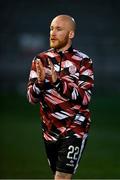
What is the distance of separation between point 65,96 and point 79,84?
4.3 inches

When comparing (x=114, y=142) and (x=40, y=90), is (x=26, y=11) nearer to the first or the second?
(x=114, y=142)

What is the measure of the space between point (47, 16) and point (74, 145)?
3.23 meters

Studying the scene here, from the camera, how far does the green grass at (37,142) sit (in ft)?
25.7

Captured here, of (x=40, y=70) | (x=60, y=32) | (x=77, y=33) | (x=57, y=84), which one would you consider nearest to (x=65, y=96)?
(x=57, y=84)

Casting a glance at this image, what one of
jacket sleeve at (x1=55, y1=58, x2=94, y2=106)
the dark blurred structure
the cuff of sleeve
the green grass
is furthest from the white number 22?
the dark blurred structure

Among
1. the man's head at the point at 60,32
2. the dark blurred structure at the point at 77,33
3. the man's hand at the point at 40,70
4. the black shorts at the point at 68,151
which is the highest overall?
the man's head at the point at 60,32

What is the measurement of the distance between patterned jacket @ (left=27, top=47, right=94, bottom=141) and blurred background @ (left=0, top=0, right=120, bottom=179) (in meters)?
2.86

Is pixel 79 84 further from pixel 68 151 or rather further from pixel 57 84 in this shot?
pixel 68 151

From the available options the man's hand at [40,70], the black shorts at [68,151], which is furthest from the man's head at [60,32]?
the black shorts at [68,151]

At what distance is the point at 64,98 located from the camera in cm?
502

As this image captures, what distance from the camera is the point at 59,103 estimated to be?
16.6ft

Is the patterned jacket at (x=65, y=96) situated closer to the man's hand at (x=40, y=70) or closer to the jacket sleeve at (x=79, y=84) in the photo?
the jacket sleeve at (x=79, y=84)

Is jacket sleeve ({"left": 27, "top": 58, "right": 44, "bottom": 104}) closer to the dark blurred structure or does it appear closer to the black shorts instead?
the black shorts

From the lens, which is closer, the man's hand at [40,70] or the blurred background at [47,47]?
the man's hand at [40,70]
